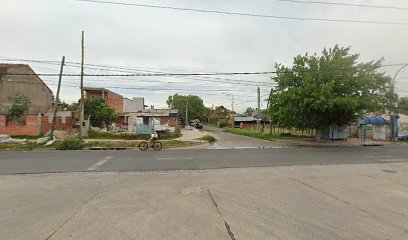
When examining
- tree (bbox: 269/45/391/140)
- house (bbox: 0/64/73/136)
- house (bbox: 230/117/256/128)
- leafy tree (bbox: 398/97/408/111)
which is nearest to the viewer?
tree (bbox: 269/45/391/140)

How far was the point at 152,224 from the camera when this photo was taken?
185 inches

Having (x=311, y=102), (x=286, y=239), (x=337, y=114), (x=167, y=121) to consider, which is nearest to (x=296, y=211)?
(x=286, y=239)

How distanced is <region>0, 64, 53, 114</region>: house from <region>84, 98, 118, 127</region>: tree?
23.5 feet

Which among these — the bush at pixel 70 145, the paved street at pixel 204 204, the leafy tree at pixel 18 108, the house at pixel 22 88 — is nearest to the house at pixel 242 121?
the house at pixel 22 88

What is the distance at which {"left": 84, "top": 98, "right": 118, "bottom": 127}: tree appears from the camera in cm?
3275

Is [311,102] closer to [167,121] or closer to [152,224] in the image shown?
[152,224]

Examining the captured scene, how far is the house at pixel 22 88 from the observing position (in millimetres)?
32906

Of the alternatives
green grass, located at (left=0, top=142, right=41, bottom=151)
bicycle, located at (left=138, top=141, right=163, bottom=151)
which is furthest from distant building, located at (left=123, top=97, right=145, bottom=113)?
bicycle, located at (left=138, top=141, right=163, bottom=151)

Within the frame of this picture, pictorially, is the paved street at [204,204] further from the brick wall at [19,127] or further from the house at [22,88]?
the house at [22,88]

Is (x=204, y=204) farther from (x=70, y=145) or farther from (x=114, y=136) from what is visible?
(x=114, y=136)

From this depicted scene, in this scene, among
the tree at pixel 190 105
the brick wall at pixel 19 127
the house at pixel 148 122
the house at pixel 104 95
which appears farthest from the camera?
the tree at pixel 190 105

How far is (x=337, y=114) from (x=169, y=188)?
21415 mm

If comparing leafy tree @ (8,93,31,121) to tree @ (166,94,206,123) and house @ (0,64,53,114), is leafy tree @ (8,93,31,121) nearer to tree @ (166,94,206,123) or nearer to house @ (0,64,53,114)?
house @ (0,64,53,114)

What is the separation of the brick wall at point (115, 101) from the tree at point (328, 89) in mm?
34495
